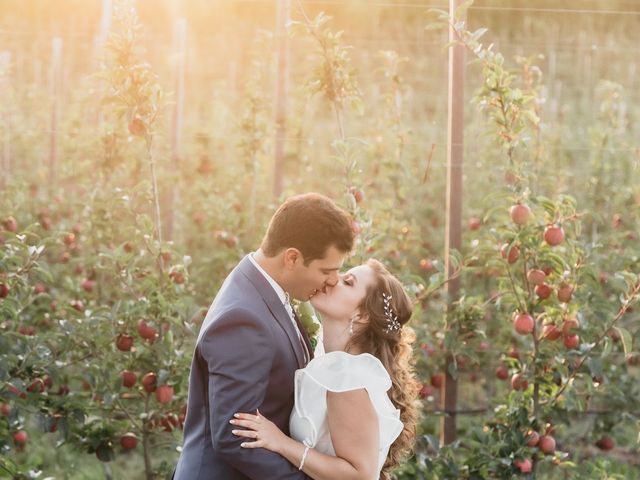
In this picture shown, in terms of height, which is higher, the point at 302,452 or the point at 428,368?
the point at 302,452

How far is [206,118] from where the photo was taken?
385 inches

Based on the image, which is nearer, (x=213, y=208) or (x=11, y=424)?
(x=11, y=424)

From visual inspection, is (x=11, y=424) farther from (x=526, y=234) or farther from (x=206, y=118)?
(x=206, y=118)

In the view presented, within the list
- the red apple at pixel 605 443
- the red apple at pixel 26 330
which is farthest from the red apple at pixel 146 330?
the red apple at pixel 605 443

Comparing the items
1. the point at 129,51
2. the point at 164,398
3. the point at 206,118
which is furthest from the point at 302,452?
the point at 206,118

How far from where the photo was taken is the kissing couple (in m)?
1.94

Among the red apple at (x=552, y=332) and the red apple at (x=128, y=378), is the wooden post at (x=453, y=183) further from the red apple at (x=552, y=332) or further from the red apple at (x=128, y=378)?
the red apple at (x=128, y=378)

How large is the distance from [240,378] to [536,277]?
1614 millimetres

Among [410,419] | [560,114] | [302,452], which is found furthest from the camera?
[560,114]

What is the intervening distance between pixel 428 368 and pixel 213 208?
233cm

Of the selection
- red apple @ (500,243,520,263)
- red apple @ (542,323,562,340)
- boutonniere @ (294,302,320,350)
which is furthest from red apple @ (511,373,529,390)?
boutonniere @ (294,302,320,350)

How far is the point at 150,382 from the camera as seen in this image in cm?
329

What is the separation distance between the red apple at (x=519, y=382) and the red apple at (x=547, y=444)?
7.4 inches

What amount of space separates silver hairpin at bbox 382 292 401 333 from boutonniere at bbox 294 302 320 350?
309 mm
